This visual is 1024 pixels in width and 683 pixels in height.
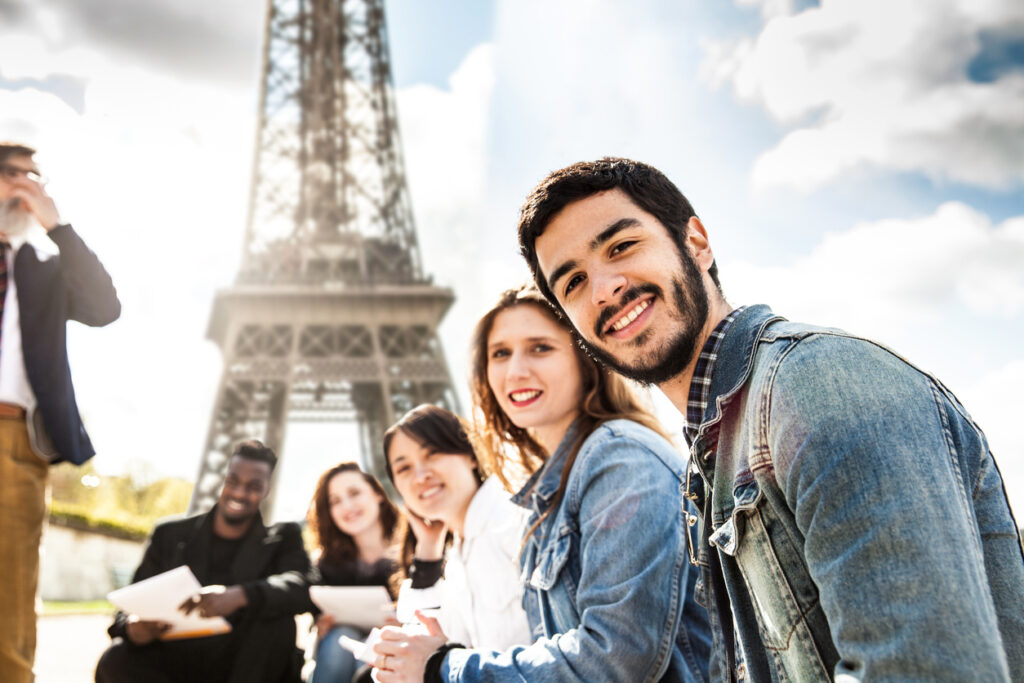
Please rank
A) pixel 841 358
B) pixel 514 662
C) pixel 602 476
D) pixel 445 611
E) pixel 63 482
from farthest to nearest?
pixel 63 482 < pixel 445 611 < pixel 602 476 < pixel 514 662 < pixel 841 358

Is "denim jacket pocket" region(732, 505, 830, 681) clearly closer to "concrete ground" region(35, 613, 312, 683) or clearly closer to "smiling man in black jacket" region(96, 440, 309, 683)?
"smiling man in black jacket" region(96, 440, 309, 683)

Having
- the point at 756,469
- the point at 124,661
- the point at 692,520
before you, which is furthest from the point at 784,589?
the point at 124,661

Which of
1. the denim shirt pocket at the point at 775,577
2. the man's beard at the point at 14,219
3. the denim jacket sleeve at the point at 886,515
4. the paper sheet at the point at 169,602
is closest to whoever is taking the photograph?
the denim jacket sleeve at the point at 886,515

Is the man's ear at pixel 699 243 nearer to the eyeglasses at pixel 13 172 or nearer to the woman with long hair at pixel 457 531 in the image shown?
the woman with long hair at pixel 457 531

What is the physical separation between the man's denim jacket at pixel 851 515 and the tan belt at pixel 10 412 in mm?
2238

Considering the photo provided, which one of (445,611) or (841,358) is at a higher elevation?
(841,358)

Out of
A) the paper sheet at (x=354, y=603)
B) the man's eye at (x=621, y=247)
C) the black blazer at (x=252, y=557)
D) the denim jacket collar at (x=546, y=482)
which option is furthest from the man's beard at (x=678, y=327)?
the black blazer at (x=252, y=557)

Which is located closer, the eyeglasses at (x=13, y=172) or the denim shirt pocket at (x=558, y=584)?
the denim shirt pocket at (x=558, y=584)

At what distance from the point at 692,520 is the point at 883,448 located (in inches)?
26.4

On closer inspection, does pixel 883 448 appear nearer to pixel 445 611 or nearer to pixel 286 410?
pixel 445 611

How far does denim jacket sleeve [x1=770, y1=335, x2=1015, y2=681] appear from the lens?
917 mm

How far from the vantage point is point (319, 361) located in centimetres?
1989

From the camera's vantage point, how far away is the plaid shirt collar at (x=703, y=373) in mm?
1489

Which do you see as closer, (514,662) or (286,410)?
(514,662)
